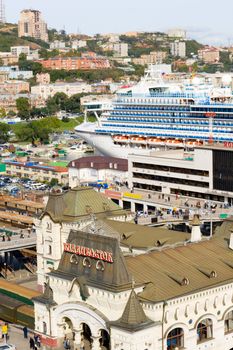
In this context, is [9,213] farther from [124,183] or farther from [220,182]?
[220,182]

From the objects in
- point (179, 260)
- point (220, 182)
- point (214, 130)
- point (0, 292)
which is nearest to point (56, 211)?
point (0, 292)

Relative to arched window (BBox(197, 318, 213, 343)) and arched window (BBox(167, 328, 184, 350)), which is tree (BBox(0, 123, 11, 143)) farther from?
arched window (BBox(167, 328, 184, 350))

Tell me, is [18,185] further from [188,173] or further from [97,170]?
[188,173]

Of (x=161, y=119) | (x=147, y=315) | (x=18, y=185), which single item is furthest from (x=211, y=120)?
(x=147, y=315)

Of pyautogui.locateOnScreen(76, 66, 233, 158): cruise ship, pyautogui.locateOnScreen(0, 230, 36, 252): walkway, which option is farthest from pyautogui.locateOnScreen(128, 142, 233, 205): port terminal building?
pyautogui.locateOnScreen(0, 230, 36, 252): walkway

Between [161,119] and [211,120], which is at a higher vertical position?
[211,120]

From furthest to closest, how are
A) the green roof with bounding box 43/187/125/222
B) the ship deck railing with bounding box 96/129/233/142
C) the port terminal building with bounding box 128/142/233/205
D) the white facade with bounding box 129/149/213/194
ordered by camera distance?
the ship deck railing with bounding box 96/129/233/142 → the white facade with bounding box 129/149/213/194 → the port terminal building with bounding box 128/142/233/205 → the green roof with bounding box 43/187/125/222

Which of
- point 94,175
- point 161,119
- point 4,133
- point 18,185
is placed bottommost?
point 18,185
